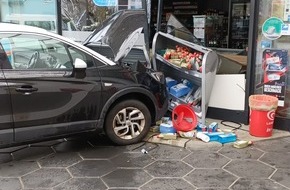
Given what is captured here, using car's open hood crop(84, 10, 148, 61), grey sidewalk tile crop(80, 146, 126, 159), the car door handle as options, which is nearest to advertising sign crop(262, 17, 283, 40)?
car's open hood crop(84, 10, 148, 61)

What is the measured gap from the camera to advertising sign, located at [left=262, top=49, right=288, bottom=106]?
18.4 ft

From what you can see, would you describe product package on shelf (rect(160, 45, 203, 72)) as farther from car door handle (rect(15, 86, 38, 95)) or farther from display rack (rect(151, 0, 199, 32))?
display rack (rect(151, 0, 199, 32))

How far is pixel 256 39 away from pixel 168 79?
1.54 metres

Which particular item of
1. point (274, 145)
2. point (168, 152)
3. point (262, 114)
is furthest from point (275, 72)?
point (168, 152)

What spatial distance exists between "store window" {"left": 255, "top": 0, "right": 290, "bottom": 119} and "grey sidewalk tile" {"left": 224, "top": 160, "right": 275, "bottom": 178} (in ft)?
5.03

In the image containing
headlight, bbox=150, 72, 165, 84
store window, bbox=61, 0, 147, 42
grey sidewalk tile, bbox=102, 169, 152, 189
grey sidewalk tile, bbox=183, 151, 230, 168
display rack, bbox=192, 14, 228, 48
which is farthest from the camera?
display rack, bbox=192, 14, 228, 48

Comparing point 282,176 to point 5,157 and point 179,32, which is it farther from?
point 179,32

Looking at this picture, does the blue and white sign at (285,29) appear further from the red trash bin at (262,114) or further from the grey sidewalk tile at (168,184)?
the grey sidewalk tile at (168,184)

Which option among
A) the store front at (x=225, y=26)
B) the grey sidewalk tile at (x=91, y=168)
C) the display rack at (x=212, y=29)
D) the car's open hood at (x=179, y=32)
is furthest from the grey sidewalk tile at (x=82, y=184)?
the display rack at (x=212, y=29)

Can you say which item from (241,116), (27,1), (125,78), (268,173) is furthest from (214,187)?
(27,1)

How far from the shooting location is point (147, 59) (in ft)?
21.2

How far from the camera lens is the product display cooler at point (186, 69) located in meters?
5.77

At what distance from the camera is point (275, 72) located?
18.6ft

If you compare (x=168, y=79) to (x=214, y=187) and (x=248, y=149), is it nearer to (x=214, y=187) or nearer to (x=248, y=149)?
(x=248, y=149)
